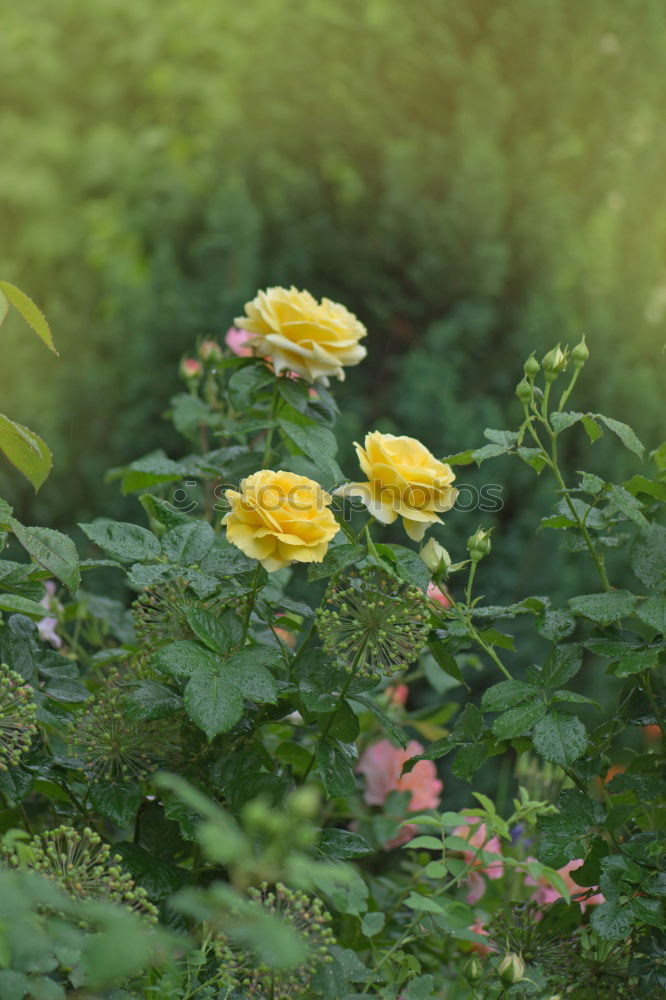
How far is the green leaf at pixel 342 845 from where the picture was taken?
1.32m

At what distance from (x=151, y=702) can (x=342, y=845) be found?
30 centimetres

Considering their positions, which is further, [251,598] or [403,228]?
[403,228]

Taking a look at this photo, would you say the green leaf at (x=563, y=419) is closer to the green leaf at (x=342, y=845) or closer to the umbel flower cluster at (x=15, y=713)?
the green leaf at (x=342, y=845)

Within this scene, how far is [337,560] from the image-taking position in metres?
1.26

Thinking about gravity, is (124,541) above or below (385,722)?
above

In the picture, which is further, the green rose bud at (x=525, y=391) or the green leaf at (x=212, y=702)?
the green rose bud at (x=525, y=391)

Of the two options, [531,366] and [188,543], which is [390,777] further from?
[531,366]

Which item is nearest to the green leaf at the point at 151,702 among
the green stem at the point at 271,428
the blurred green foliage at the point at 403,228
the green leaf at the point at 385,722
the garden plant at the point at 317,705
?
the garden plant at the point at 317,705

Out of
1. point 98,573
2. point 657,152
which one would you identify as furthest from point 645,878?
point 657,152

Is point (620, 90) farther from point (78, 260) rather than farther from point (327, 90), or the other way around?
point (78, 260)

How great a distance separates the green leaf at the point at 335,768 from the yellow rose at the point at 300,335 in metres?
0.52

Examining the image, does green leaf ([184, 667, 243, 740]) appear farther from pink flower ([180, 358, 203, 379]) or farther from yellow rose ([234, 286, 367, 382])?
pink flower ([180, 358, 203, 379])

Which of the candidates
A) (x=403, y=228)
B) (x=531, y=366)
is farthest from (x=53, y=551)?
(x=403, y=228)

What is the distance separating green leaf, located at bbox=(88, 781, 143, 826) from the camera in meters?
1.30
